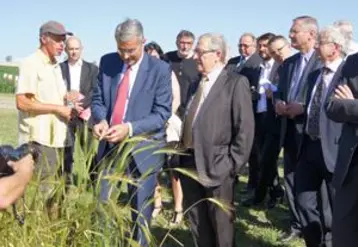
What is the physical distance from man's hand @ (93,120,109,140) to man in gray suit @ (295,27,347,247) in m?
1.70

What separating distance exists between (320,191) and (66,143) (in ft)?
7.43

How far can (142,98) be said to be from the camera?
4.77m

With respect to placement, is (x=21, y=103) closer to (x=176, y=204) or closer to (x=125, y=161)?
(x=125, y=161)

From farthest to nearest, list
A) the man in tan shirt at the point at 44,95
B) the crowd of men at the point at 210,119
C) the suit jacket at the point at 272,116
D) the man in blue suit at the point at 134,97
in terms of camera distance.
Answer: the suit jacket at the point at 272,116 → the man in tan shirt at the point at 44,95 → the man in blue suit at the point at 134,97 → the crowd of men at the point at 210,119

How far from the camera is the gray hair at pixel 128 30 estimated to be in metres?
4.52

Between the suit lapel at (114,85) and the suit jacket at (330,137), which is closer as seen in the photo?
the suit jacket at (330,137)

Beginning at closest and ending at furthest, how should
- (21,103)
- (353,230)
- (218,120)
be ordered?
1. (353,230)
2. (218,120)
3. (21,103)

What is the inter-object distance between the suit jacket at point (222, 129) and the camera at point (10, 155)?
6.09ft

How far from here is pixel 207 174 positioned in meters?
4.62

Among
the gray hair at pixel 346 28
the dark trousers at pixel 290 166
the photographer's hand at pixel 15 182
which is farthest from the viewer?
the dark trousers at pixel 290 166

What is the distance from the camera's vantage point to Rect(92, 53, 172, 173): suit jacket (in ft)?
15.5

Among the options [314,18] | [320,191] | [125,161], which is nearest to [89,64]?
[314,18]

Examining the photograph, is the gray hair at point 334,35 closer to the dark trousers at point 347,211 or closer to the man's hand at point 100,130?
the dark trousers at point 347,211

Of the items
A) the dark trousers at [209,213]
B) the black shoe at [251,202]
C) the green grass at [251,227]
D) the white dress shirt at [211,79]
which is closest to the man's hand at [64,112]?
the green grass at [251,227]
